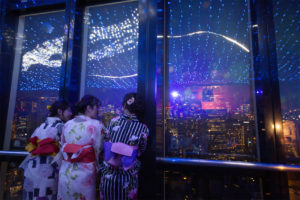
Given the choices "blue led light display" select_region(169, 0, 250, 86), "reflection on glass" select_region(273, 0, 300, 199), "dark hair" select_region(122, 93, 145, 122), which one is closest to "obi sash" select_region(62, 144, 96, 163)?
"dark hair" select_region(122, 93, 145, 122)

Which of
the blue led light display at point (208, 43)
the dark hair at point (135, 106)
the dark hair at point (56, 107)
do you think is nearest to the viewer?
the dark hair at point (135, 106)

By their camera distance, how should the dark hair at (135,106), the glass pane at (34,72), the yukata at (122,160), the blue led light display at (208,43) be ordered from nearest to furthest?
1. the yukata at (122,160)
2. the dark hair at (135,106)
3. the blue led light display at (208,43)
4. the glass pane at (34,72)

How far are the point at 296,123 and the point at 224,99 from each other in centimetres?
72

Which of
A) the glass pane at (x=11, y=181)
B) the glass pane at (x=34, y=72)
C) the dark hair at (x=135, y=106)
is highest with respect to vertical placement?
the glass pane at (x=34, y=72)

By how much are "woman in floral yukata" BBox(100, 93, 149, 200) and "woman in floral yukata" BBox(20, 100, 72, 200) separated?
61 cm

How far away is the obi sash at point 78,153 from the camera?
4.55 ft

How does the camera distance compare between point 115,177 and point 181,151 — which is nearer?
point 115,177

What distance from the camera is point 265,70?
1.67 m

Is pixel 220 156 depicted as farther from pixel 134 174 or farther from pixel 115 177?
pixel 115 177

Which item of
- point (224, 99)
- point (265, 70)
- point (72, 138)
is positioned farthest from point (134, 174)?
point (265, 70)

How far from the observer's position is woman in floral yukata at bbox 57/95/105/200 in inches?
54.4

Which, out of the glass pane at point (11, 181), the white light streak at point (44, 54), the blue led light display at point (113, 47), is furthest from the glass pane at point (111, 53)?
the glass pane at point (11, 181)

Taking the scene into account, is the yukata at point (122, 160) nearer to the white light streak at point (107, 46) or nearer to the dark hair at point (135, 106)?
the dark hair at point (135, 106)

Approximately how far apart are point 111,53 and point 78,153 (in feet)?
5.12
